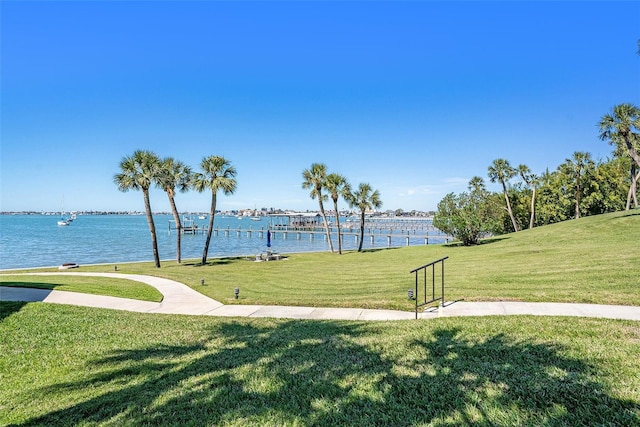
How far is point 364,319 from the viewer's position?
834 cm

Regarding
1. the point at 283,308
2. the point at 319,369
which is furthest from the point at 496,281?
the point at 319,369

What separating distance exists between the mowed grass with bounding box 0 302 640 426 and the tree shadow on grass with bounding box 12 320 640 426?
0.02m

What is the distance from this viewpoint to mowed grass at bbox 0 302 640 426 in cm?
346

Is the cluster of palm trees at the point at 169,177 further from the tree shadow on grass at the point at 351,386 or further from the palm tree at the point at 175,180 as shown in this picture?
the tree shadow on grass at the point at 351,386

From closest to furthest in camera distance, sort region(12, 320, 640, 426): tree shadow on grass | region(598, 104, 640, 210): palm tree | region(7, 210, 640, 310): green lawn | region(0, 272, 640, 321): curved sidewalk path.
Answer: region(12, 320, 640, 426): tree shadow on grass
region(0, 272, 640, 321): curved sidewalk path
region(7, 210, 640, 310): green lawn
region(598, 104, 640, 210): palm tree

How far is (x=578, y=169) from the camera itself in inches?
1587

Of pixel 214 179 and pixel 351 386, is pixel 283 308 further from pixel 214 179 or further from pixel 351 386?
pixel 214 179

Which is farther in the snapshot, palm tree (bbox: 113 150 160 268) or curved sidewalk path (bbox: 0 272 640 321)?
palm tree (bbox: 113 150 160 268)

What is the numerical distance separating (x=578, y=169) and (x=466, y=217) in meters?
22.8

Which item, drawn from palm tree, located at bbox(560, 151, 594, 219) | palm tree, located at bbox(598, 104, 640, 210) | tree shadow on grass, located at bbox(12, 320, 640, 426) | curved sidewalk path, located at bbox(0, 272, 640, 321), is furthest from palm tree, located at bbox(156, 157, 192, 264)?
palm tree, located at bbox(560, 151, 594, 219)

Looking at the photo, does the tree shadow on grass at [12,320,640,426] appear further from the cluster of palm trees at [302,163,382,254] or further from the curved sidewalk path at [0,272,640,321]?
the cluster of palm trees at [302,163,382,254]

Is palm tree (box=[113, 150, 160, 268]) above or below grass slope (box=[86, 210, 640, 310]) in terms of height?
above

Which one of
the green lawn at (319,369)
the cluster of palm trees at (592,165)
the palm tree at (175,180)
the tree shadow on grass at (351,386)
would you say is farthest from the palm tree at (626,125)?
the palm tree at (175,180)

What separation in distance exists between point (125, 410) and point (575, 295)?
10042 millimetres
